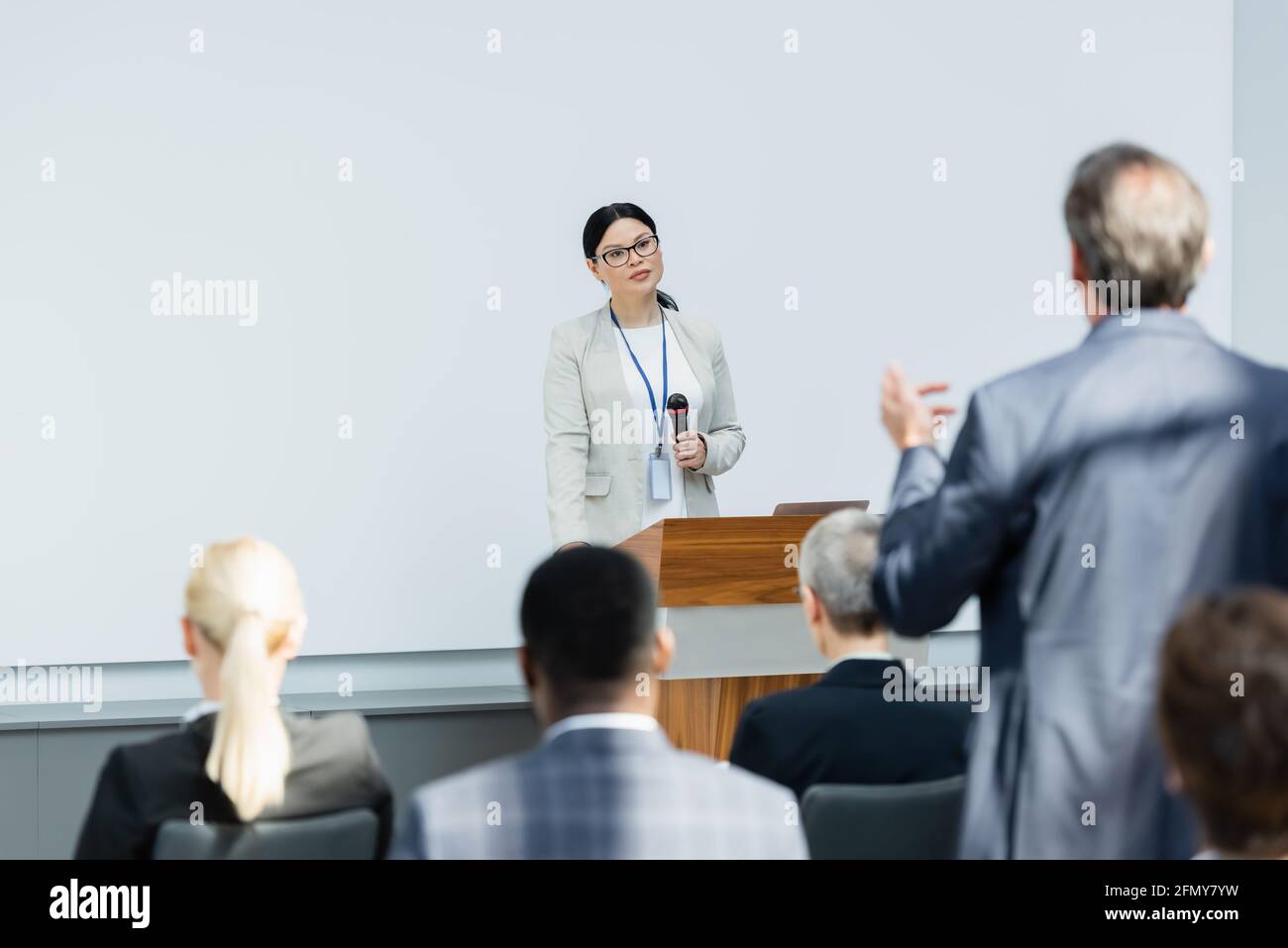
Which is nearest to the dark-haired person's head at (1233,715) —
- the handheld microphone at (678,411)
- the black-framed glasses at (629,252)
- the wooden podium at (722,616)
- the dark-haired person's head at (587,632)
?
the dark-haired person's head at (587,632)

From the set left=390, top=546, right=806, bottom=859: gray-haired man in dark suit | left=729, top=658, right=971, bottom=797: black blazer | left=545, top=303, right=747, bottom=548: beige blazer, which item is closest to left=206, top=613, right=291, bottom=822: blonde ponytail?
left=390, top=546, right=806, bottom=859: gray-haired man in dark suit

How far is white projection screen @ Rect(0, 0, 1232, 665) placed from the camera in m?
4.73

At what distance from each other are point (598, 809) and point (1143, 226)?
0.99 m

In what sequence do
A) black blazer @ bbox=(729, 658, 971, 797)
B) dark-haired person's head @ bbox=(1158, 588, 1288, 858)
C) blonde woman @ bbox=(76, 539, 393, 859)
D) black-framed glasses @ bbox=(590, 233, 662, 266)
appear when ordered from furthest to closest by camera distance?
black-framed glasses @ bbox=(590, 233, 662, 266), black blazer @ bbox=(729, 658, 971, 797), blonde woman @ bbox=(76, 539, 393, 859), dark-haired person's head @ bbox=(1158, 588, 1288, 858)

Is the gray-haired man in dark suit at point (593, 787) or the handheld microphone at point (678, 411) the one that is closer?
the gray-haired man in dark suit at point (593, 787)

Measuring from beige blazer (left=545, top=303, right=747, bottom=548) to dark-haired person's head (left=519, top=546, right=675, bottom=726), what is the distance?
Result: 251cm

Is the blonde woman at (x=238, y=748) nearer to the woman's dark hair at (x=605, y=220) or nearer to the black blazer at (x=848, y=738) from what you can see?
the black blazer at (x=848, y=738)

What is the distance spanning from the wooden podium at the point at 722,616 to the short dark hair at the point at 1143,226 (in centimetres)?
146

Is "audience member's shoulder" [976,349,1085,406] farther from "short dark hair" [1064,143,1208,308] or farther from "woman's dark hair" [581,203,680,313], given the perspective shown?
"woman's dark hair" [581,203,680,313]

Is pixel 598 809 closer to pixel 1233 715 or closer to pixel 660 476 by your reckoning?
pixel 1233 715

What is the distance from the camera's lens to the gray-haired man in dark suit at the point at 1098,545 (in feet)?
5.41

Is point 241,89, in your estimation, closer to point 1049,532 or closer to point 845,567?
point 845,567

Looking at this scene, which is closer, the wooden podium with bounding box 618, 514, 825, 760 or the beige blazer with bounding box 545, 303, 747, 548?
the wooden podium with bounding box 618, 514, 825, 760
